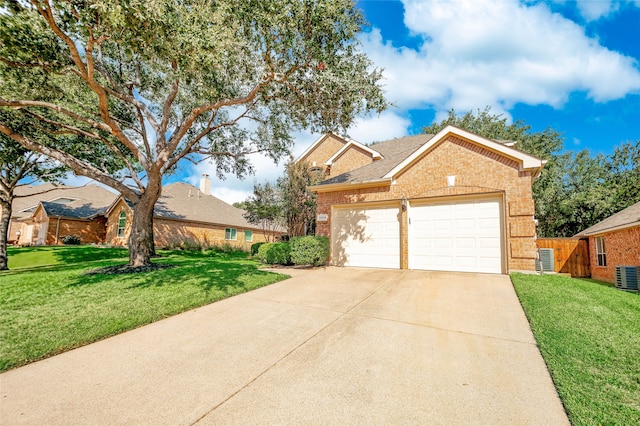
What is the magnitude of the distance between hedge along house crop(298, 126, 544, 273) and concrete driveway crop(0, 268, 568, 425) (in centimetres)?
385

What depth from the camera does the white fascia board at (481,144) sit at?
8.02 metres

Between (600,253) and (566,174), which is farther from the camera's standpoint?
(566,174)

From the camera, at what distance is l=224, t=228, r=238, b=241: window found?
26306mm

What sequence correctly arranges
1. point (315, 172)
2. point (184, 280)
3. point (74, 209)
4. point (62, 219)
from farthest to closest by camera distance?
point (74, 209) < point (62, 219) < point (315, 172) < point (184, 280)

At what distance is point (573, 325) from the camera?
13.6 feet

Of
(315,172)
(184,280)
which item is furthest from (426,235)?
(315,172)

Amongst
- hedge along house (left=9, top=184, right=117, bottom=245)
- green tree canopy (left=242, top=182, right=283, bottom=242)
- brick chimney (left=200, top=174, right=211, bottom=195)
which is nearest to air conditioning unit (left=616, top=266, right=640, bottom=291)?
green tree canopy (left=242, top=182, right=283, bottom=242)

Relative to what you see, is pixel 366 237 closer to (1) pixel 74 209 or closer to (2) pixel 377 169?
(2) pixel 377 169

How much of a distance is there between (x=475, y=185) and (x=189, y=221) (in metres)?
22.0

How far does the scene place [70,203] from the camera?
84.8ft

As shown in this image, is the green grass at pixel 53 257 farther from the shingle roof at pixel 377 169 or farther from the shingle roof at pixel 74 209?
the shingle roof at pixel 377 169

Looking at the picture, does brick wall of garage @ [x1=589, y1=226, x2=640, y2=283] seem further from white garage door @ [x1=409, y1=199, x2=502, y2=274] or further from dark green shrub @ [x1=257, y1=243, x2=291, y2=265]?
dark green shrub @ [x1=257, y1=243, x2=291, y2=265]

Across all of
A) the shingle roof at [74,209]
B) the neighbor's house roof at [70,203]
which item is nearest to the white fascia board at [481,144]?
the neighbor's house roof at [70,203]

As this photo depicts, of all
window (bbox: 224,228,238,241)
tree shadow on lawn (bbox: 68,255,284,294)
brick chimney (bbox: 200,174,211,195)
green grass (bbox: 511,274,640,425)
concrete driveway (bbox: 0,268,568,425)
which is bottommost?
concrete driveway (bbox: 0,268,568,425)
